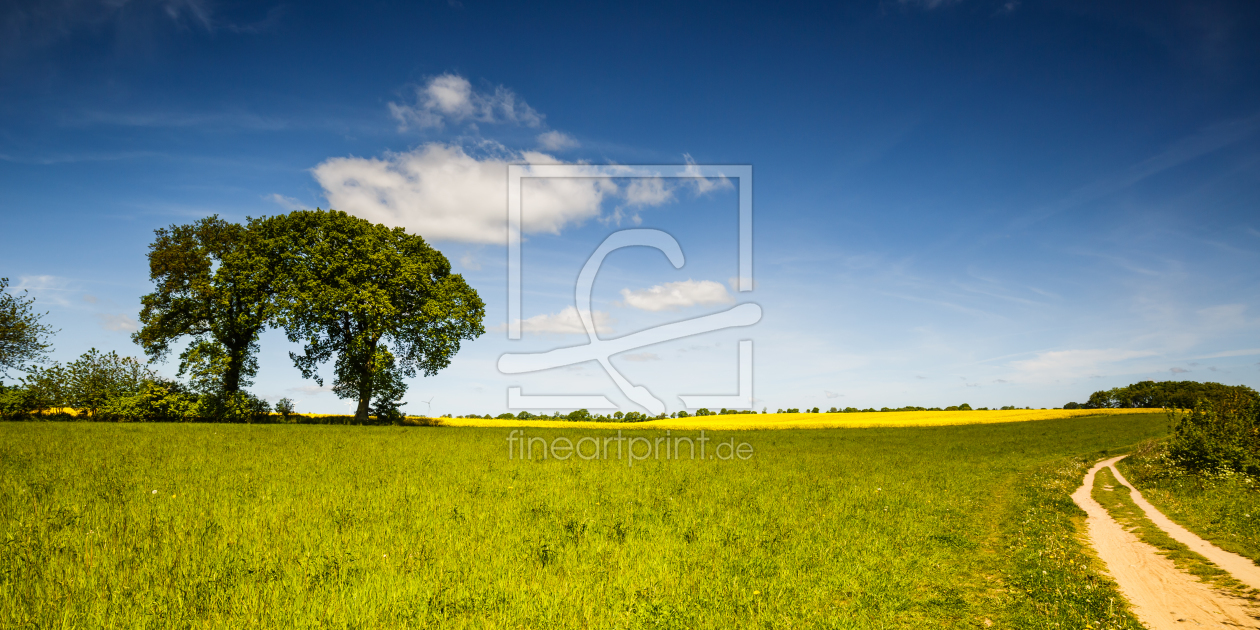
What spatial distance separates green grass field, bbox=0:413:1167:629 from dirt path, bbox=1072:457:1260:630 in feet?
1.27

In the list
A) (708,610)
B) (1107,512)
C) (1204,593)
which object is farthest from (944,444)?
(708,610)

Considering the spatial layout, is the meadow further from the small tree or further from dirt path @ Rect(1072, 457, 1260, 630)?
dirt path @ Rect(1072, 457, 1260, 630)

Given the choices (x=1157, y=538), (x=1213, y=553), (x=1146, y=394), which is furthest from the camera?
(x=1146, y=394)

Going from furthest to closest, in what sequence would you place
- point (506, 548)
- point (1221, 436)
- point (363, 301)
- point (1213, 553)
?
1. point (363, 301)
2. point (1221, 436)
3. point (1213, 553)
4. point (506, 548)

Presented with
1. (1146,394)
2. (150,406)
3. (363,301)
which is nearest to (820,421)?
(363,301)

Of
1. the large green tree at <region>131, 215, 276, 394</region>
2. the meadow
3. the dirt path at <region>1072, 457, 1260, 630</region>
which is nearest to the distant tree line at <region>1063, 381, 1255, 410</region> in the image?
the meadow

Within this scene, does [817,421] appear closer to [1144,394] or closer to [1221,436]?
[1221,436]

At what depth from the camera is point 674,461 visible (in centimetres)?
2069

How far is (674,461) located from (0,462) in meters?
20.2

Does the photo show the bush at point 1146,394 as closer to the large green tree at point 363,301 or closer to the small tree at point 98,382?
the large green tree at point 363,301

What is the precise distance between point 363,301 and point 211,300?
11305mm

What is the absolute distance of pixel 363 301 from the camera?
35.3 metres

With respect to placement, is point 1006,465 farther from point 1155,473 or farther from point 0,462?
point 0,462

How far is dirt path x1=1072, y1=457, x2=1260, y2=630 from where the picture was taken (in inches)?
264
